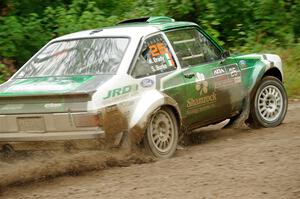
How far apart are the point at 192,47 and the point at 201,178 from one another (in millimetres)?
2649

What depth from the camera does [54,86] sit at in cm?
716

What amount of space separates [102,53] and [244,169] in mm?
2272

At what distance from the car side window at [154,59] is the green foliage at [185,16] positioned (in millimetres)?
5928

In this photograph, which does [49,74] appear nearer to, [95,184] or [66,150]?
[66,150]

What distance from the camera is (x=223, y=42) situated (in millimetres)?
15984

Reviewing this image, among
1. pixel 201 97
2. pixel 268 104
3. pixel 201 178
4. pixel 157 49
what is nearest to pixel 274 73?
pixel 268 104

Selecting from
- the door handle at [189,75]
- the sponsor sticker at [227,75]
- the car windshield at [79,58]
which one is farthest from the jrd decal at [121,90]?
the sponsor sticker at [227,75]

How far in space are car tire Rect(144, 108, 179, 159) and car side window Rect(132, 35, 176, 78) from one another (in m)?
Result: 0.49

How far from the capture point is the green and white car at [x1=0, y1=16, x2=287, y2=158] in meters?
6.88

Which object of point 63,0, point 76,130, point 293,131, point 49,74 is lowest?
point 293,131

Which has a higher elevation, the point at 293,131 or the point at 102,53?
the point at 102,53

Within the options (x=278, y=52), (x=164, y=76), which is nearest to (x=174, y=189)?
(x=164, y=76)

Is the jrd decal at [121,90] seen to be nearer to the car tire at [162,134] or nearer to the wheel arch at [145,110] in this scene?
the wheel arch at [145,110]

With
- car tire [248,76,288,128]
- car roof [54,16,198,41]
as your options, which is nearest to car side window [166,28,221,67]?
car roof [54,16,198,41]
